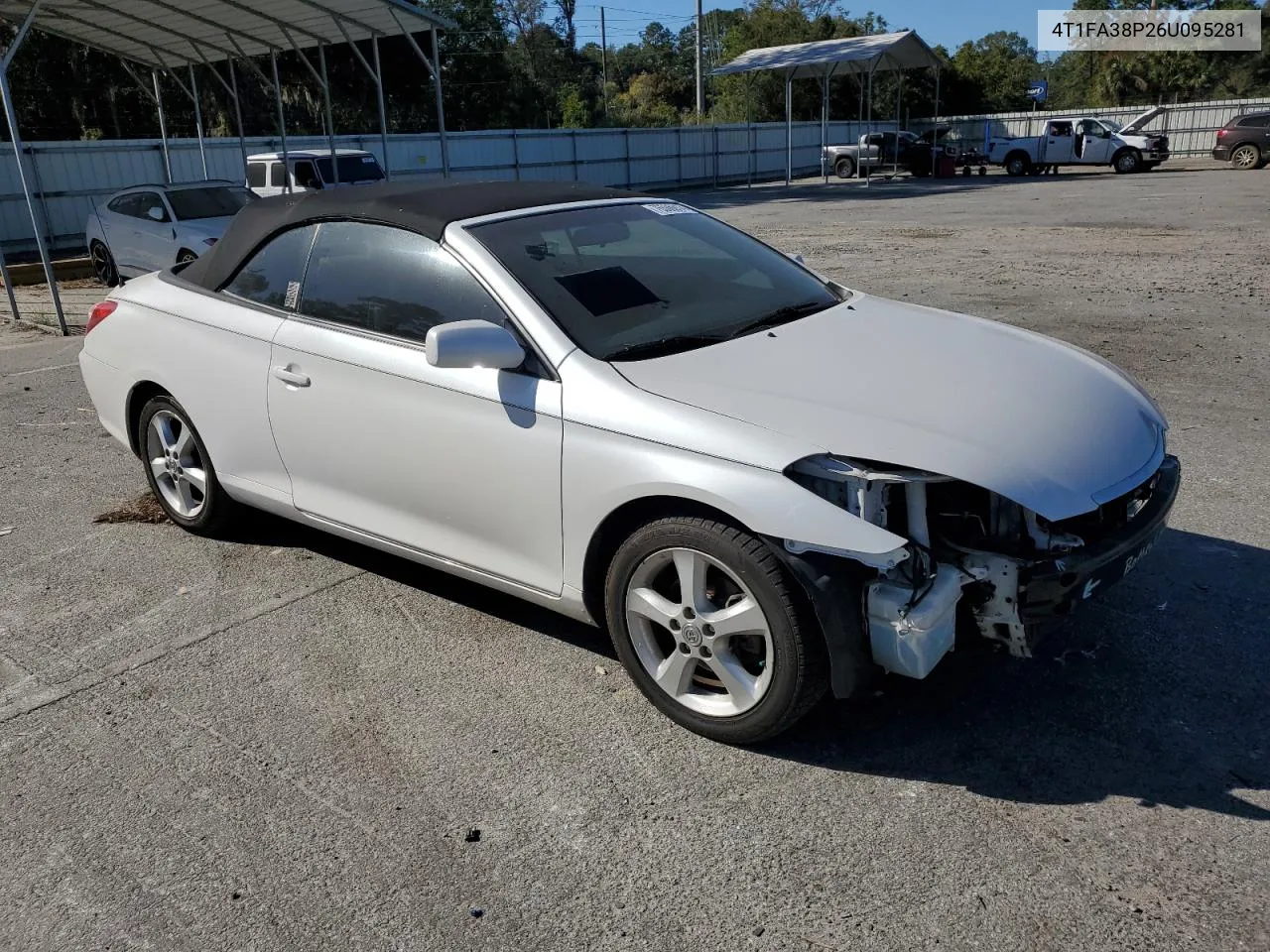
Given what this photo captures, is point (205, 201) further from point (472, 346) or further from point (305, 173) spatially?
point (472, 346)

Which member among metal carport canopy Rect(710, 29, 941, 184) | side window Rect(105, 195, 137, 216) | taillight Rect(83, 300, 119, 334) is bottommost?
taillight Rect(83, 300, 119, 334)

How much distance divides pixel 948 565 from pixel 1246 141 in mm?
37608

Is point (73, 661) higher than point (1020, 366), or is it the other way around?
point (1020, 366)

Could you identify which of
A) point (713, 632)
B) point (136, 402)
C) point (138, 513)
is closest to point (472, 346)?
point (713, 632)

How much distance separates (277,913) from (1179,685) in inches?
113

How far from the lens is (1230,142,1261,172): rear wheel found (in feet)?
111

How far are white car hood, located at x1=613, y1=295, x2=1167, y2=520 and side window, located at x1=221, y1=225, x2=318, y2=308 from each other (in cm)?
174

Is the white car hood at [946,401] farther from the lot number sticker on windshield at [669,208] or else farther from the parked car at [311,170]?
the parked car at [311,170]

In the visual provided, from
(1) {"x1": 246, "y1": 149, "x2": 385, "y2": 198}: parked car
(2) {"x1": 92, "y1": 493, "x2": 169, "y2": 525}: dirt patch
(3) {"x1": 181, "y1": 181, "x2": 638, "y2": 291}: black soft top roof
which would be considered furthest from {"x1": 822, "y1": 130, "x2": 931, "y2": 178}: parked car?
(3) {"x1": 181, "y1": 181, "x2": 638, "y2": 291}: black soft top roof

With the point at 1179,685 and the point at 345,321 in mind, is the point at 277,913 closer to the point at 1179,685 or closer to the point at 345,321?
the point at 345,321

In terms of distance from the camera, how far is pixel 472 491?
3656mm

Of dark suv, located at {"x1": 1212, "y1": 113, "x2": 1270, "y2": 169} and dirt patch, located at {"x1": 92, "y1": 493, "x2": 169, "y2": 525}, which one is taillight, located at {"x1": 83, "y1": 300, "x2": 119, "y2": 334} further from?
dark suv, located at {"x1": 1212, "y1": 113, "x2": 1270, "y2": 169}

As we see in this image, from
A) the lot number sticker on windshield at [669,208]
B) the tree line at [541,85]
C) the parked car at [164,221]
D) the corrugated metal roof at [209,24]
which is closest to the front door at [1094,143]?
the tree line at [541,85]

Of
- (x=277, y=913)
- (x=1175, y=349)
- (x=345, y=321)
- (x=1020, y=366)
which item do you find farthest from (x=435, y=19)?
(x=277, y=913)
